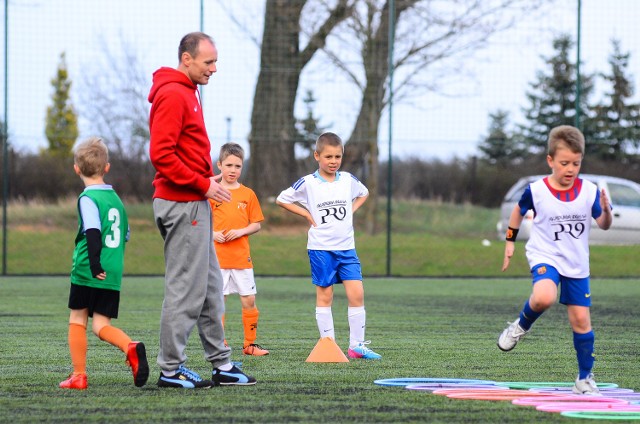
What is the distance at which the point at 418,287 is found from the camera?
1495 centimetres

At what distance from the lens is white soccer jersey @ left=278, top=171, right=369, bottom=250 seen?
23.9 feet

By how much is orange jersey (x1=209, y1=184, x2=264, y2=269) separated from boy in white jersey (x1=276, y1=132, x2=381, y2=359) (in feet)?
1.64

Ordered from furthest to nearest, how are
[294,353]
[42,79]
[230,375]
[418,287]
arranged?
[42,79] → [418,287] → [294,353] → [230,375]

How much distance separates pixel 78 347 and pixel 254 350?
1833 mm

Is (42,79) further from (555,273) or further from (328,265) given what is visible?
(555,273)

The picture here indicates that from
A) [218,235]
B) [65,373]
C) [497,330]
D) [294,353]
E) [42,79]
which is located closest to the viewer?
[65,373]

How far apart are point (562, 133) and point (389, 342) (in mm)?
2823

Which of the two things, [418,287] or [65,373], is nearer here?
[65,373]

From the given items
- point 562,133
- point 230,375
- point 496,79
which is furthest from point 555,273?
point 496,79

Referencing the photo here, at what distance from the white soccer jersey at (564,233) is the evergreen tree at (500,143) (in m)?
11.7

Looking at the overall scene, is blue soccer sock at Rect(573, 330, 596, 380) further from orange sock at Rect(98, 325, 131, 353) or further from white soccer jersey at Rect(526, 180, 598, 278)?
orange sock at Rect(98, 325, 131, 353)

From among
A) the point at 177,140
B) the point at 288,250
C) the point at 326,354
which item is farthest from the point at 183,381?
the point at 288,250

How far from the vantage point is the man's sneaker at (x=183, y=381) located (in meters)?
5.41

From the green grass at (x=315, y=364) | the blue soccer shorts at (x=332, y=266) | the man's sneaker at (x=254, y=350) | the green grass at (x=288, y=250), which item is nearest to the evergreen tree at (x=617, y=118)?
the green grass at (x=288, y=250)
